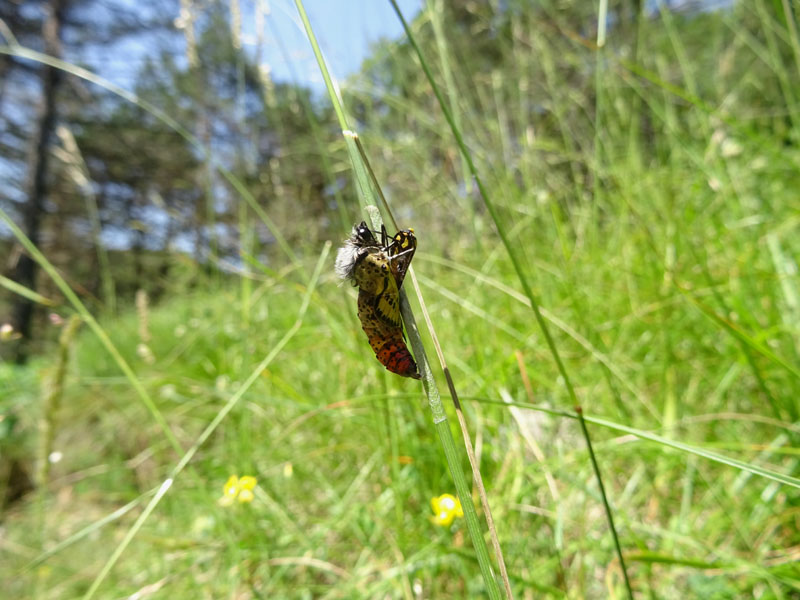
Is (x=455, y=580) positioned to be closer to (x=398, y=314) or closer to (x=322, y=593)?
(x=322, y=593)

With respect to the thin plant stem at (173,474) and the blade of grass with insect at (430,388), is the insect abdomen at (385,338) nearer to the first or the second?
the blade of grass with insect at (430,388)

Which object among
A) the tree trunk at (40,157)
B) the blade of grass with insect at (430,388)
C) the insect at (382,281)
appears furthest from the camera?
the tree trunk at (40,157)

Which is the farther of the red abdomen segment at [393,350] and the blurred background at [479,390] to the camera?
the blurred background at [479,390]

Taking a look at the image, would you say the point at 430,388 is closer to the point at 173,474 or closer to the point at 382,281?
the point at 382,281

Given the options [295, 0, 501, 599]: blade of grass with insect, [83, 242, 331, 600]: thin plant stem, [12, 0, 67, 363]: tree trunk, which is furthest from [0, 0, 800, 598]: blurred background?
[12, 0, 67, 363]: tree trunk

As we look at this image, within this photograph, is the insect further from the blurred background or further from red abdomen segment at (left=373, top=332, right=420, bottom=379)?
the blurred background

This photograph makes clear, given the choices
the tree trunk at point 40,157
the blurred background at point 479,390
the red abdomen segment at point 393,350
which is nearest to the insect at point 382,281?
the red abdomen segment at point 393,350
